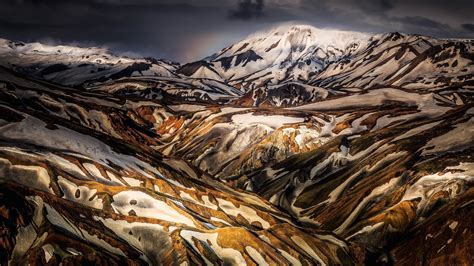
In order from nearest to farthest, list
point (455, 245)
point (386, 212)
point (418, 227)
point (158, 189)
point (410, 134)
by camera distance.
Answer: point (455, 245) → point (158, 189) → point (418, 227) → point (386, 212) → point (410, 134)

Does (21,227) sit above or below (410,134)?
above

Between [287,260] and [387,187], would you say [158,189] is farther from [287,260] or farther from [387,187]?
[387,187]

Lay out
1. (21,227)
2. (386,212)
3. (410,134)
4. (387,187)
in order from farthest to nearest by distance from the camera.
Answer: (410,134)
(387,187)
(386,212)
(21,227)

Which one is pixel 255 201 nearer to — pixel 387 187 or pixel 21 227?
pixel 387 187

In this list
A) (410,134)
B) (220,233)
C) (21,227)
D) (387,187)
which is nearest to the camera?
(21,227)

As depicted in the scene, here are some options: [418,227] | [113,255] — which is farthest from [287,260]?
[418,227]

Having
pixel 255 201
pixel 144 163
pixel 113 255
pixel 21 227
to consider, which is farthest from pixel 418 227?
pixel 21 227

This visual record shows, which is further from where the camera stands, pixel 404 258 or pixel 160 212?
pixel 404 258

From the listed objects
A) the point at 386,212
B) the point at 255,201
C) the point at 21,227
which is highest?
the point at 21,227

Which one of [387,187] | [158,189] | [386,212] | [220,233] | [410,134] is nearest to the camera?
[220,233]
